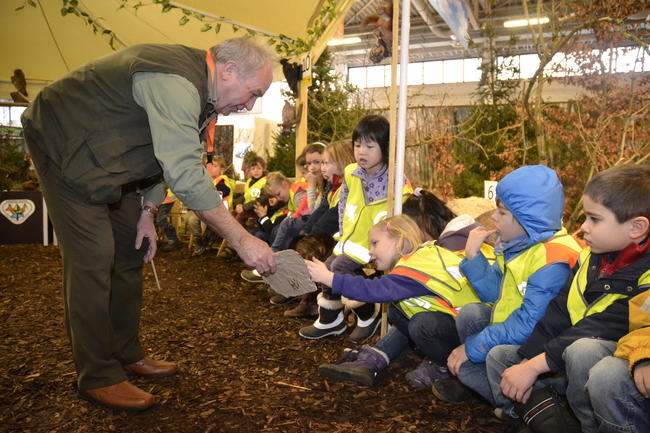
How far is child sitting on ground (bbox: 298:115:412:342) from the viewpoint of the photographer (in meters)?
3.48

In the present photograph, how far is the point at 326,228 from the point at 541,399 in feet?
8.05

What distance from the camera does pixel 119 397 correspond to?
2.39 metres

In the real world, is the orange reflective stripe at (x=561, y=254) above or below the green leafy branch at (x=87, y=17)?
below

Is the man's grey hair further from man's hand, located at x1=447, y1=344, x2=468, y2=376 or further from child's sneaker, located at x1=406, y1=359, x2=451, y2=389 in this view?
child's sneaker, located at x1=406, y1=359, x2=451, y2=389

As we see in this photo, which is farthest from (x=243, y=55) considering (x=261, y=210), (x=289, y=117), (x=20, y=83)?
(x=20, y=83)

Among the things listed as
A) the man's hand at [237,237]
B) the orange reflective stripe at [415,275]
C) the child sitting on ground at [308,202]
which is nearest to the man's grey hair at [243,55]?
the man's hand at [237,237]

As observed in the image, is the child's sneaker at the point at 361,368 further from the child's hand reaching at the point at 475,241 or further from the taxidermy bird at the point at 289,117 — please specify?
the taxidermy bird at the point at 289,117

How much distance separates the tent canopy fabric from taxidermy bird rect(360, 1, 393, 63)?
2.23 m

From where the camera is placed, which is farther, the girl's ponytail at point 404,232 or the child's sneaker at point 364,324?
the child's sneaker at point 364,324

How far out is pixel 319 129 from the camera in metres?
8.92

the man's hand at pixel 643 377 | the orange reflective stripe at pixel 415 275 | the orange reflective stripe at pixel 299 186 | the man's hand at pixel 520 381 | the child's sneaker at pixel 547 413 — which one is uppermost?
the orange reflective stripe at pixel 299 186

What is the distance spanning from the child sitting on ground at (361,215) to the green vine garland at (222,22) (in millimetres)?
2431

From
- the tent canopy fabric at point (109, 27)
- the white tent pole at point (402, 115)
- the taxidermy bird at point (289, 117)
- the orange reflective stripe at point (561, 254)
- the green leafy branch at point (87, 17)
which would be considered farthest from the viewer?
the taxidermy bird at point (289, 117)

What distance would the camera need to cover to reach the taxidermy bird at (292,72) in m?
6.09
